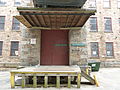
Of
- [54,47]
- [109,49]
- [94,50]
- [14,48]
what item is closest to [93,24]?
[94,50]

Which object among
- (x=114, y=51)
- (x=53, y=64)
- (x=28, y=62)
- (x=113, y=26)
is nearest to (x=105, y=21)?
(x=113, y=26)

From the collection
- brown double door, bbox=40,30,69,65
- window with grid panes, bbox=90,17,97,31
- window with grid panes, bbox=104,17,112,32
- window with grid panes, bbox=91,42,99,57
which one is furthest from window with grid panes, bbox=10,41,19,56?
window with grid panes, bbox=104,17,112,32

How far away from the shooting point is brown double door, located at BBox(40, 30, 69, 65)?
8.77 metres

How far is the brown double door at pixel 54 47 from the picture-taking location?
877 centimetres

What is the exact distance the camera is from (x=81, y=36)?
27.6ft

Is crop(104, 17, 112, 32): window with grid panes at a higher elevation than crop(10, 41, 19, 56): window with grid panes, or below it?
higher

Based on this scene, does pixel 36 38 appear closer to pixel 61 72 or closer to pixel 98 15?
pixel 61 72

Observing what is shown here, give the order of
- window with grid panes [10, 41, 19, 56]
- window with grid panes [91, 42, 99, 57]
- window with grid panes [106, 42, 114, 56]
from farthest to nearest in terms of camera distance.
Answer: window with grid panes [106, 42, 114, 56]
window with grid panes [91, 42, 99, 57]
window with grid panes [10, 41, 19, 56]

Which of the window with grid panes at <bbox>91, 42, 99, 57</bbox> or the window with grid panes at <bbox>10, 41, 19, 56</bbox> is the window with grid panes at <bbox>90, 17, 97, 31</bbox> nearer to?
the window with grid panes at <bbox>91, 42, 99, 57</bbox>

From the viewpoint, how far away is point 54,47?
8.88 m

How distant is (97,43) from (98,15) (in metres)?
4.04

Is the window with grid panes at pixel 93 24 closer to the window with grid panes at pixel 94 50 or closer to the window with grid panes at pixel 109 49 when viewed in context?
the window with grid panes at pixel 94 50

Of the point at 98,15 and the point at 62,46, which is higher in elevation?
the point at 98,15

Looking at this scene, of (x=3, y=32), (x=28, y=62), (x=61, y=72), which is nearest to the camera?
(x=61, y=72)
